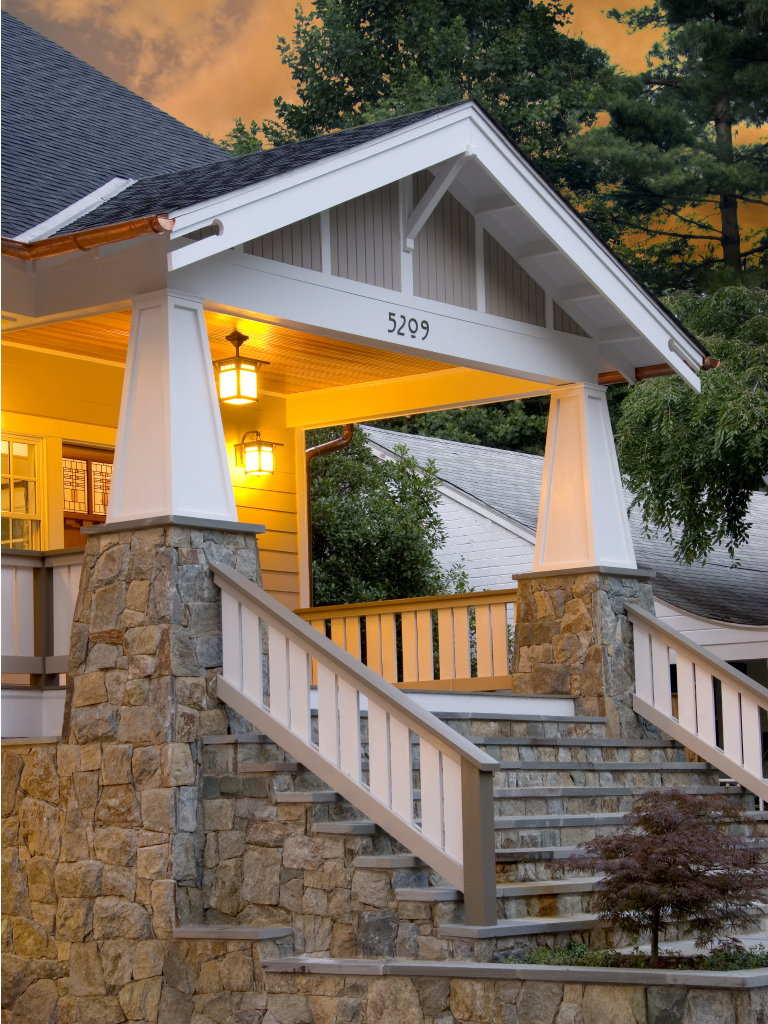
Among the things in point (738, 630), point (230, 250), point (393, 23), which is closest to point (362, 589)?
point (738, 630)

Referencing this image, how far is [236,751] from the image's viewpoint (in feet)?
23.7

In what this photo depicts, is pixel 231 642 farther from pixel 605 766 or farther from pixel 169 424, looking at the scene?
pixel 605 766

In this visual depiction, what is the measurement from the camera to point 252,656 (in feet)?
24.3

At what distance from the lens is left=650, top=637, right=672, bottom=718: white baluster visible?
32.3 ft

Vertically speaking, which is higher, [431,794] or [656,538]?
[656,538]

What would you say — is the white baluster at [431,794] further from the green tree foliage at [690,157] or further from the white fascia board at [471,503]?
the green tree foliage at [690,157]

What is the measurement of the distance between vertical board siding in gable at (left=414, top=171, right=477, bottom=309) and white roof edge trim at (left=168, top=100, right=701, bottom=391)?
15.8 inches

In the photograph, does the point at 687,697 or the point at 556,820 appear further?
the point at 687,697

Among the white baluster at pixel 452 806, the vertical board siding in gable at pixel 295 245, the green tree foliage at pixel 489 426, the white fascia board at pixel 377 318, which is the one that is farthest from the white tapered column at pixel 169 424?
the green tree foliage at pixel 489 426

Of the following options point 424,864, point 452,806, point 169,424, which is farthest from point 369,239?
point 424,864

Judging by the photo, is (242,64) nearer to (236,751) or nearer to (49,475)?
(49,475)

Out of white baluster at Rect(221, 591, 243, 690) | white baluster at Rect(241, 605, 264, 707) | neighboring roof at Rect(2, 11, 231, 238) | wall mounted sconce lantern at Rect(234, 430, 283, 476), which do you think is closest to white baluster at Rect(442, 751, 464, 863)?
white baluster at Rect(241, 605, 264, 707)

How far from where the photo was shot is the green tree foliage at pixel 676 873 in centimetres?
608

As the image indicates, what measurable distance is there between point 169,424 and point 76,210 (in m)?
1.89
